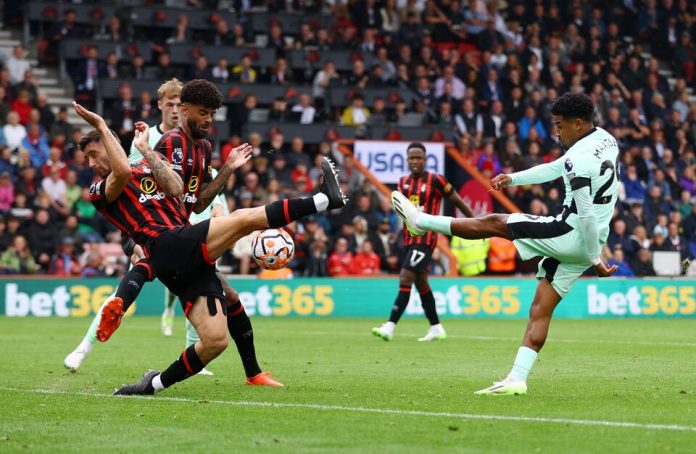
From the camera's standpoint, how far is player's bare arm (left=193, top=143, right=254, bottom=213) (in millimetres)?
10008

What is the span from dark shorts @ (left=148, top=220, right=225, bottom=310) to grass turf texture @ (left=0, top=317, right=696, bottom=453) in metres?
0.85

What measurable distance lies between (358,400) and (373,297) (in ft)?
51.8

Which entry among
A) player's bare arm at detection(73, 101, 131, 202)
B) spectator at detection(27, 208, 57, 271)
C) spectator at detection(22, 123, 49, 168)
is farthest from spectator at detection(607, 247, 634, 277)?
player's bare arm at detection(73, 101, 131, 202)

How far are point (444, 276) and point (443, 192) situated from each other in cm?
855

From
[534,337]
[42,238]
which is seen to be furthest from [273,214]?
[42,238]

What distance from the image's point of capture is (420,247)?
56.9 ft

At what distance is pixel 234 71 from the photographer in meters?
29.0

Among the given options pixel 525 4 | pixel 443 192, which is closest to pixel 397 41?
pixel 525 4

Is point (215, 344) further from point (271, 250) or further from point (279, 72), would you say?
point (279, 72)

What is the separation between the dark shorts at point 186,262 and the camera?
9320mm

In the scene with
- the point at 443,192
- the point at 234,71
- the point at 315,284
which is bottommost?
the point at 315,284

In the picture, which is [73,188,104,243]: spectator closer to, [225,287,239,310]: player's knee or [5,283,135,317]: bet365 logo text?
[5,283,135,317]: bet365 logo text

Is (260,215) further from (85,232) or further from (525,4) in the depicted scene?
(525,4)

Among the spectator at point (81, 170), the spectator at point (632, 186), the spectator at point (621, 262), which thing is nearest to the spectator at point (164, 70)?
the spectator at point (81, 170)
